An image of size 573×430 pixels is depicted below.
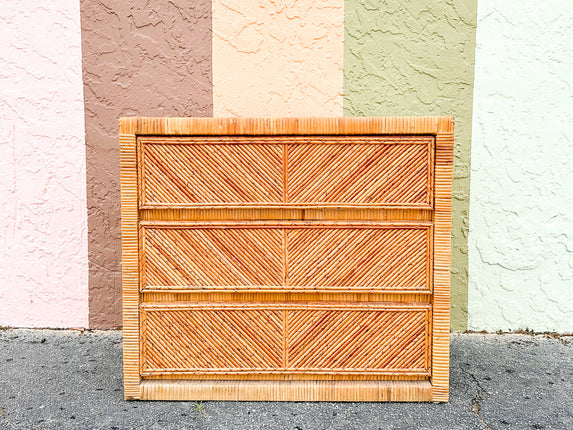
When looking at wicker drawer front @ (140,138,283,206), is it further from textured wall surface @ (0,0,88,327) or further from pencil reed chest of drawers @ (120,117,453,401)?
textured wall surface @ (0,0,88,327)

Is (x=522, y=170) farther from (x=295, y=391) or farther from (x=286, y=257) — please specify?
(x=295, y=391)

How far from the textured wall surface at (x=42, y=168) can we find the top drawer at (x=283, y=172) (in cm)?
102

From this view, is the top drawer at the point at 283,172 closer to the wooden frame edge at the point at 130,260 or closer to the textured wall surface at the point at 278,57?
the wooden frame edge at the point at 130,260

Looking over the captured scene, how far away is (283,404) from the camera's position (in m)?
1.89

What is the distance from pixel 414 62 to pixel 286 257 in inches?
55.4

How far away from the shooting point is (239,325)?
191cm

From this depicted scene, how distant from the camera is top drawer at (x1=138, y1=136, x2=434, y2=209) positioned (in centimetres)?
184

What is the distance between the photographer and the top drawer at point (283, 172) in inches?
72.6

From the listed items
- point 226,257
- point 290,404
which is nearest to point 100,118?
point 226,257

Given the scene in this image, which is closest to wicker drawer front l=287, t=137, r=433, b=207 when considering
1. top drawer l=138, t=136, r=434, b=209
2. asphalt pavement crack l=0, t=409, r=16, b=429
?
top drawer l=138, t=136, r=434, b=209

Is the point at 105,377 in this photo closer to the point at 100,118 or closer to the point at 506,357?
the point at 100,118

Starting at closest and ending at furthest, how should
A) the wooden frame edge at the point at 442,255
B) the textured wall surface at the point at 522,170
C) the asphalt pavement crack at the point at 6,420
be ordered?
the asphalt pavement crack at the point at 6,420 → the wooden frame edge at the point at 442,255 → the textured wall surface at the point at 522,170

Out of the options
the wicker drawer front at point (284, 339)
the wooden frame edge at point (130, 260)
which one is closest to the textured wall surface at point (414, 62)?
the wicker drawer front at point (284, 339)

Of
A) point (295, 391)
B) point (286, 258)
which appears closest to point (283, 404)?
point (295, 391)
